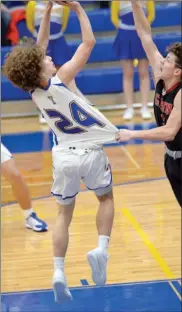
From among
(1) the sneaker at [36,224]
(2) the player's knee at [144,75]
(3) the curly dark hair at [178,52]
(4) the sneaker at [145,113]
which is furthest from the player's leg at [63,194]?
(4) the sneaker at [145,113]

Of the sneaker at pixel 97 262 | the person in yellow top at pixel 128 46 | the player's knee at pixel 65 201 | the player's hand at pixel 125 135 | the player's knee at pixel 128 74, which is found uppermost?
the player's hand at pixel 125 135

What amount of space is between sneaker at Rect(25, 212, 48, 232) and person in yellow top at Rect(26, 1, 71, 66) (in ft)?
Answer: 8.71

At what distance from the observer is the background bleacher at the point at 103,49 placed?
11766 mm

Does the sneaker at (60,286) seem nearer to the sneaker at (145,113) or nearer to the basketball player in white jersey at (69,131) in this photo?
the basketball player in white jersey at (69,131)

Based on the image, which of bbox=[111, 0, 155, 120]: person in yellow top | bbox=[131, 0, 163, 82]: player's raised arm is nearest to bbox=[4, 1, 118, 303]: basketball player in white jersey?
bbox=[131, 0, 163, 82]: player's raised arm

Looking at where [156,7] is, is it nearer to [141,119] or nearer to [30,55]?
[141,119]

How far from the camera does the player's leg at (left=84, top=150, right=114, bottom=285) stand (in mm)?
4613

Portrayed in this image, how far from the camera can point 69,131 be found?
15.0ft

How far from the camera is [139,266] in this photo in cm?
653

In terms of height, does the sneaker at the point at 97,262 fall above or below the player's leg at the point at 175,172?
below

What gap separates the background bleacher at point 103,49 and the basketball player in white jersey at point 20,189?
174 inches

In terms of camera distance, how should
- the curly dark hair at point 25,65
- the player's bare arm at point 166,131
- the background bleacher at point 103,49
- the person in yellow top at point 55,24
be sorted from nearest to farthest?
the player's bare arm at point 166,131 < the curly dark hair at point 25,65 < the person in yellow top at point 55,24 < the background bleacher at point 103,49

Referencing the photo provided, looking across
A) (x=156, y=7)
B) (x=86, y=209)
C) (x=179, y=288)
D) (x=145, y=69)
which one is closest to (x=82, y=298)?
(x=179, y=288)

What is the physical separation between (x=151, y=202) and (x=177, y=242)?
1025 mm
